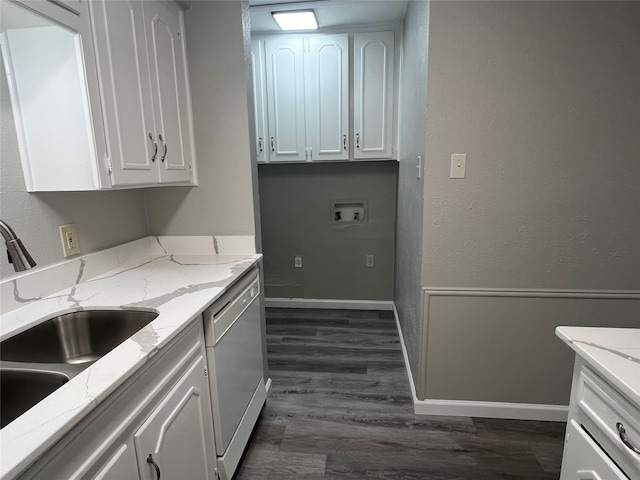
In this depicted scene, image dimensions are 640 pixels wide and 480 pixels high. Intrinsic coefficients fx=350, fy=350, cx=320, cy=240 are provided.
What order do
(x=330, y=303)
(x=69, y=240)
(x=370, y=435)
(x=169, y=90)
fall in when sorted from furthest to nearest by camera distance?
(x=330, y=303)
(x=370, y=435)
(x=169, y=90)
(x=69, y=240)

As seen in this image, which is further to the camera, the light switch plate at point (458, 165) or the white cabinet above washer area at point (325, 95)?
the white cabinet above washer area at point (325, 95)

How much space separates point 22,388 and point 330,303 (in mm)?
2834

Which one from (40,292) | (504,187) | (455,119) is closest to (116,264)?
(40,292)

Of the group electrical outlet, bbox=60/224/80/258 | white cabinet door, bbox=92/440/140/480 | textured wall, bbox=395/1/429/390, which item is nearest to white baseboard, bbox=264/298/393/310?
textured wall, bbox=395/1/429/390

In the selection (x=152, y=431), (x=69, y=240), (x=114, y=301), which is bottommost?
(x=152, y=431)

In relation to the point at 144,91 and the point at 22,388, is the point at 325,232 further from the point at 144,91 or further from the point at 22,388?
the point at 22,388

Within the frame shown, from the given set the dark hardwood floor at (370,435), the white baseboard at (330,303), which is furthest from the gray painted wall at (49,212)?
the white baseboard at (330,303)

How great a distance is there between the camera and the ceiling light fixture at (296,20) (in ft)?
8.43

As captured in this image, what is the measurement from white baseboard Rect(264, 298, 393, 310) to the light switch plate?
6.51 ft

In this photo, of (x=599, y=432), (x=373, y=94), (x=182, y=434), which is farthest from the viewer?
(x=373, y=94)

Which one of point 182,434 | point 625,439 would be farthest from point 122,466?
point 625,439

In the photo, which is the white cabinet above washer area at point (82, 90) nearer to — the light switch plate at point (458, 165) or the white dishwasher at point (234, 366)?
the white dishwasher at point (234, 366)

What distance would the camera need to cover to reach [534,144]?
67.9 inches

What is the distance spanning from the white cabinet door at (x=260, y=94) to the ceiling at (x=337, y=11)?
0.52ft
